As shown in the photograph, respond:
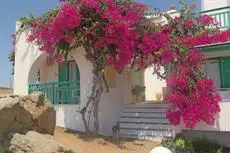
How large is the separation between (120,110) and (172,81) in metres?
5.32

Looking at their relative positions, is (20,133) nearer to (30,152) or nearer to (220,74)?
(30,152)

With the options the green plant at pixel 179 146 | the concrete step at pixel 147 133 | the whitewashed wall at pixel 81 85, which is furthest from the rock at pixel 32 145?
the concrete step at pixel 147 133

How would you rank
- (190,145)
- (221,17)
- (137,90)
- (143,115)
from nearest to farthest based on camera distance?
(190,145) < (143,115) < (221,17) < (137,90)

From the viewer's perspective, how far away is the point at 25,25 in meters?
16.8

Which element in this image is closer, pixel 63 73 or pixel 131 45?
pixel 131 45

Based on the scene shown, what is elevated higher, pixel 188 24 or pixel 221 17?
pixel 221 17

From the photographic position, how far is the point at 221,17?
16.2 m

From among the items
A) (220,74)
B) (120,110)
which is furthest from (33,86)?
(220,74)

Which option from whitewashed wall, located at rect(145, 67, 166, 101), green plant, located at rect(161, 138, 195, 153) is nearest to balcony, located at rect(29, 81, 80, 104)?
green plant, located at rect(161, 138, 195, 153)

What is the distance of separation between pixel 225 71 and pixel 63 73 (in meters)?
8.74

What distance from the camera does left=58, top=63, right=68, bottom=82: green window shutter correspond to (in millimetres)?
18000

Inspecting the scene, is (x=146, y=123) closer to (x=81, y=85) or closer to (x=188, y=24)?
(x=81, y=85)

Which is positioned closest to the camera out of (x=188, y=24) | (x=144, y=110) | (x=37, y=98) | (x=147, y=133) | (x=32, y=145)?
(x=32, y=145)

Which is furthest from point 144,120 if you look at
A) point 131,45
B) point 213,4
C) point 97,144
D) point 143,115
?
point 213,4
